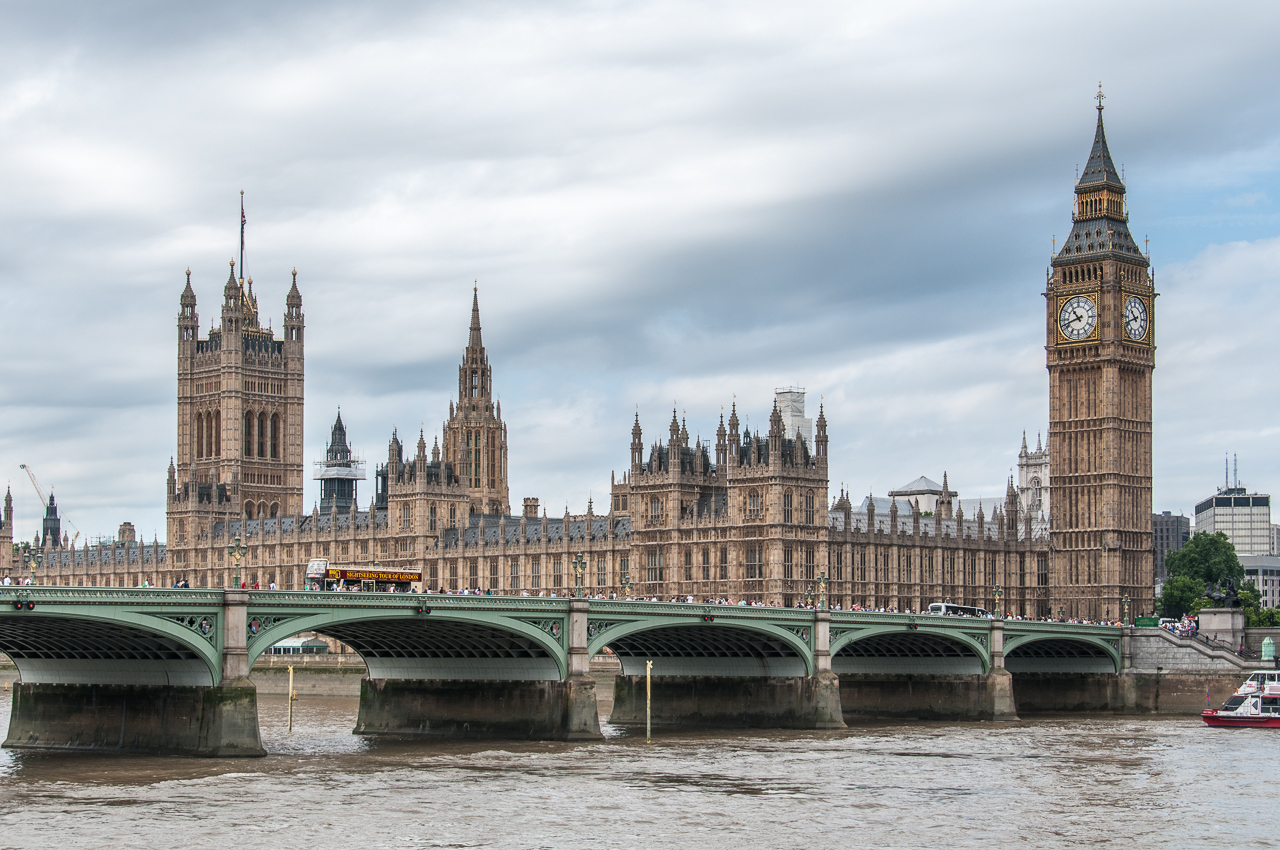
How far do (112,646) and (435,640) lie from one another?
15876mm

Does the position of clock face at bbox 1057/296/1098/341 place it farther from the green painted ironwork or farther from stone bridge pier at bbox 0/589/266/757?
stone bridge pier at bbox 0/589/266/757

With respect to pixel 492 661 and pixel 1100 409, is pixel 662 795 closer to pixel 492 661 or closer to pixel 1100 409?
pixel 492 661

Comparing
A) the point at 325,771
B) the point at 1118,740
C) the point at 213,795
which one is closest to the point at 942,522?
the point at 1118,740

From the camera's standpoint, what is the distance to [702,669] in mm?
97438

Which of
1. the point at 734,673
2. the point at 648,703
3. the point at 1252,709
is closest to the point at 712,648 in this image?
the point at 734,673

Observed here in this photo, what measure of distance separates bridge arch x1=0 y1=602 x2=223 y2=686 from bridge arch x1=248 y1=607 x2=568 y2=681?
6.76 feet

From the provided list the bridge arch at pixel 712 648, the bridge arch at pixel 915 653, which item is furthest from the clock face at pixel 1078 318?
the bridge arch at pixel 712 648

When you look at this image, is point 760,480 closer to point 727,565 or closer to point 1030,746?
point 727,565

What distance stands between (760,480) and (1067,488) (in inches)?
1060

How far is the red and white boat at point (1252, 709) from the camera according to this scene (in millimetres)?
94625

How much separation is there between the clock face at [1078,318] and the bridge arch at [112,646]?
87.2 metres

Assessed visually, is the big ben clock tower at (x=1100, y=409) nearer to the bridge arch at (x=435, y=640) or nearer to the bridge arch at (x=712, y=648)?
the bridge arch at (x=712, y=648)

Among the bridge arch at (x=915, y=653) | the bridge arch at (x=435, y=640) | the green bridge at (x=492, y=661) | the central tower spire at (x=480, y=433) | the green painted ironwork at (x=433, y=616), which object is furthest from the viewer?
the central tower spire at (x=480, y=433)

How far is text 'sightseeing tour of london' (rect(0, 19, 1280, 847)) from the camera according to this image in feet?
197
